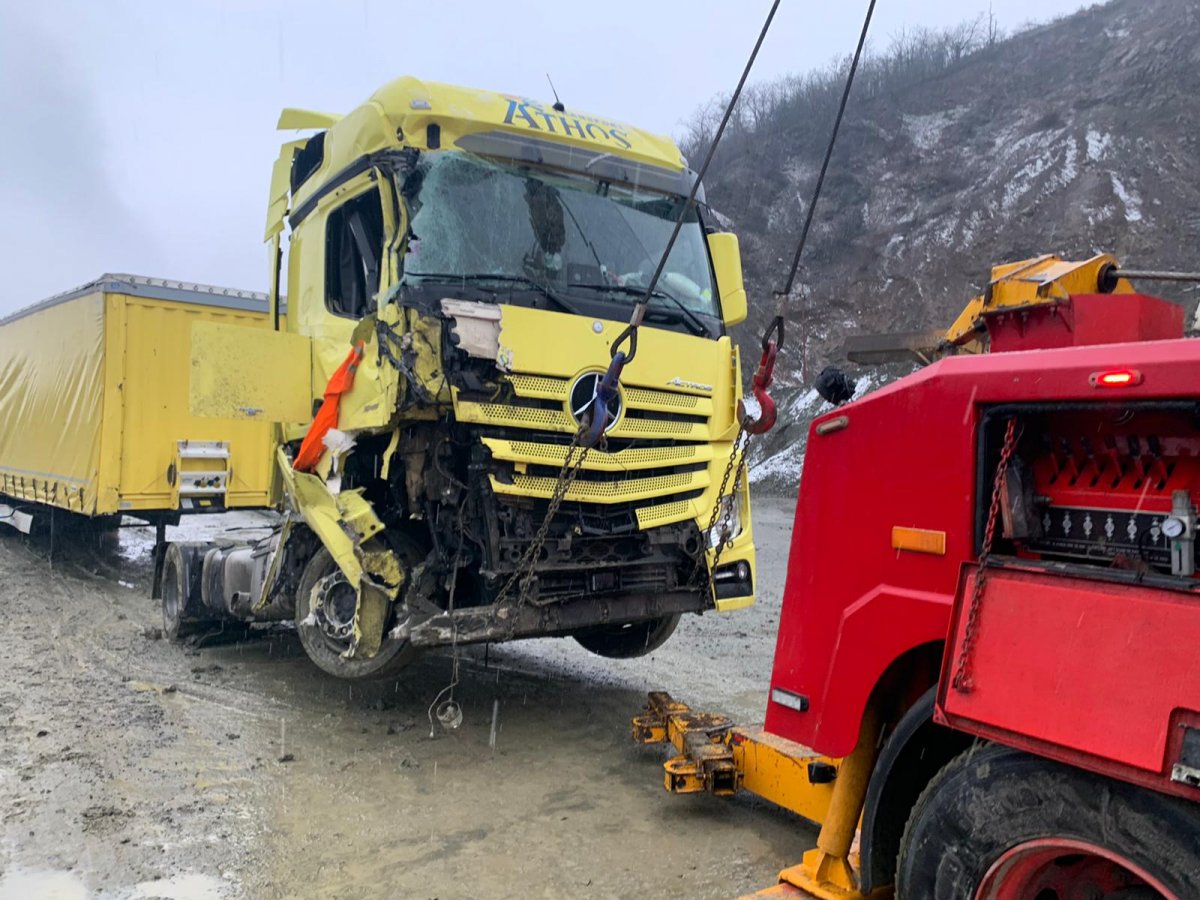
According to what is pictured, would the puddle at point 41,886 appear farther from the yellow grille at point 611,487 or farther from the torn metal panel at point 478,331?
the torn metal panel at point 478,331

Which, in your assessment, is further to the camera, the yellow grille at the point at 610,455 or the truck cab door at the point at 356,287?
the truck cab door at the point at 356,287

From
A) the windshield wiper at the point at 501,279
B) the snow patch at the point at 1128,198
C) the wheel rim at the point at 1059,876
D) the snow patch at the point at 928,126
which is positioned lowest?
the wheel rim at the point at 1059,876

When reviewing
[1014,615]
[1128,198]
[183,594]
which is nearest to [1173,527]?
[1014,615]

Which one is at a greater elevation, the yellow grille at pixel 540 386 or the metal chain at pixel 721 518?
the yellow grille at pixel 540 386

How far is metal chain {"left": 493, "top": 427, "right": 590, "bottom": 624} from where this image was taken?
504 cm

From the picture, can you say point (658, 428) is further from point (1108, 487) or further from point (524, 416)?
point (1108, 487)

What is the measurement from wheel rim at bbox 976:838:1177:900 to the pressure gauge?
0.74 metres

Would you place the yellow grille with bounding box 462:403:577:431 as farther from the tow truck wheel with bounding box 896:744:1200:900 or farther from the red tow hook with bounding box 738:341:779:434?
the tow truck wheel with bounding box 896:744:1200:900

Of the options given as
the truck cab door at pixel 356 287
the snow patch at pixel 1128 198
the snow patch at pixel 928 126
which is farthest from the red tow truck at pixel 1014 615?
the snow patch at pixel 928 126

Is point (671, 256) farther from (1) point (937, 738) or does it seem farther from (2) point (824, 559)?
(1) point (937, 738)

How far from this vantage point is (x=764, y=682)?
692cm

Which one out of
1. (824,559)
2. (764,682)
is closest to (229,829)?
(824,559)

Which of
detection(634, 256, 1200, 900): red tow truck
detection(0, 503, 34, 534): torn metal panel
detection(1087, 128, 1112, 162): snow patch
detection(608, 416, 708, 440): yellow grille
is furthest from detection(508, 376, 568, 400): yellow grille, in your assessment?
detection(1087, 128, 1112, 162): snow patch

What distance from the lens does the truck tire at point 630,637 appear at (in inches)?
253
